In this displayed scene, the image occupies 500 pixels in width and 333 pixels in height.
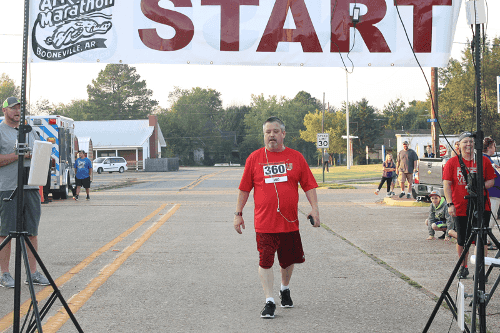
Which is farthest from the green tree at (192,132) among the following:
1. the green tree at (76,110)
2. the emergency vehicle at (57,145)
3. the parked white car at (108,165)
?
the emergency vehicle at (57,145)

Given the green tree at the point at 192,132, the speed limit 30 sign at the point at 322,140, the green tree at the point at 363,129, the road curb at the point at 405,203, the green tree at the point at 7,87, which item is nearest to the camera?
the road curb at the point at 405,203

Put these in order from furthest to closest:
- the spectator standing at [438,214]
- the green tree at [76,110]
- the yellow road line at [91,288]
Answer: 1. the green tree at [76,110]
2. the spectator standing at [438,214]
3. the yellow road line at [91,288]

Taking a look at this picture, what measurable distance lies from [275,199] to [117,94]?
4730 inches

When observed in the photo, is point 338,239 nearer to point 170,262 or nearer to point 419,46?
point 170,262

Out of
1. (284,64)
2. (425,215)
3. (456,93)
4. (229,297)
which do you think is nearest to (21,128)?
(229,297)

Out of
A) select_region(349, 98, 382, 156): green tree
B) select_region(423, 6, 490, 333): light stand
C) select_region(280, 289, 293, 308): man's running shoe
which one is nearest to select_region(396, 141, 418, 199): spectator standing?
select_region(280, 289, 293, 308): man's running shoe

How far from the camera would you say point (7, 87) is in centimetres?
10356

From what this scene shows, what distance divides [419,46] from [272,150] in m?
2.55

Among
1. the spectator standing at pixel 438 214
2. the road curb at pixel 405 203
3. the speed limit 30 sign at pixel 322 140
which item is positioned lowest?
the road curb at pixel 405 203

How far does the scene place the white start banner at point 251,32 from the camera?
666cm

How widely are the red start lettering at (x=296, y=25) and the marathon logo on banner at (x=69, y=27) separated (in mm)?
483

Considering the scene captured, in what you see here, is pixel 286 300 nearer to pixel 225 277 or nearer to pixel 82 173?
pixel 225 277

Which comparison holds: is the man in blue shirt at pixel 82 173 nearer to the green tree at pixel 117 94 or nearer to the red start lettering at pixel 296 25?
the red start lettering at pixel 296 25

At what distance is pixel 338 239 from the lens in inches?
429
